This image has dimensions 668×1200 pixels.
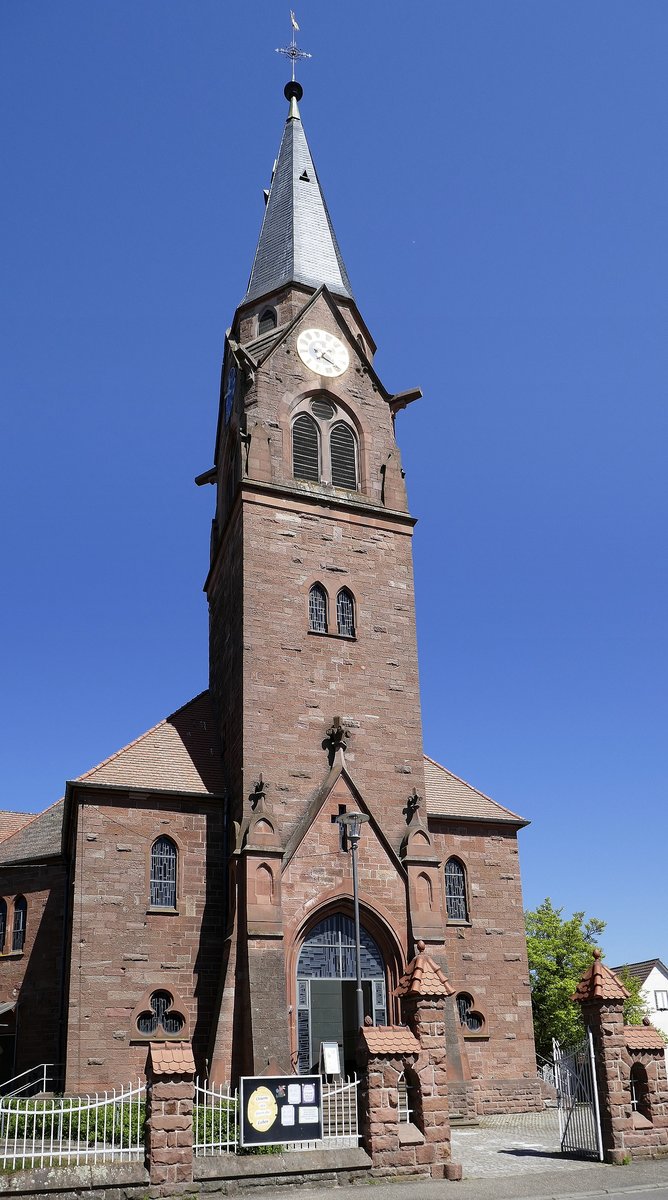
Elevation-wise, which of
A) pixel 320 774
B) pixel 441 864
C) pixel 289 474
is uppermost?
pixel 289 474

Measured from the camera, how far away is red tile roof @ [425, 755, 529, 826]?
1181 inches

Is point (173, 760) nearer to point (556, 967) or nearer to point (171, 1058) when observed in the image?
point (171, 1058)

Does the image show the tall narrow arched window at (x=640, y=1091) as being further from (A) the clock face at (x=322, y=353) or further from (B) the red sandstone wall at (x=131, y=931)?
(A) the clock face at (x=322, y=353)

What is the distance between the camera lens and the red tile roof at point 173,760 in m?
26.8

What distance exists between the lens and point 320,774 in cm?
2641

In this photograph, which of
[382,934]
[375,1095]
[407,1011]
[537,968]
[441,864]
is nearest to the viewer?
[375,1095]

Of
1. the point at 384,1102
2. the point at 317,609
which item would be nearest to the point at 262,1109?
the point at 384,1102

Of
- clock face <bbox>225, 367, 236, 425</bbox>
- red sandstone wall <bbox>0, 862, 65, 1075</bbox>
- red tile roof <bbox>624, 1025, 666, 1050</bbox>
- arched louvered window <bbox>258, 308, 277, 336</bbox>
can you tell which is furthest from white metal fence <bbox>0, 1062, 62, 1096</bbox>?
arched louvered window <bbox>258, 308, 277, 336</bbox>

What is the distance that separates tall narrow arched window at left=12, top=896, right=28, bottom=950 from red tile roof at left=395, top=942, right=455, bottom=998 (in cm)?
1624

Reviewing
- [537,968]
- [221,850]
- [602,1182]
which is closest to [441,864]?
[221,850]

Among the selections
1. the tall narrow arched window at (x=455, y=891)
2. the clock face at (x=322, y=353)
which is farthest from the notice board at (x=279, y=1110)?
the clock face at (x=322, y=353)

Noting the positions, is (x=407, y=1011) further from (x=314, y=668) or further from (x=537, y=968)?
(x=537, y=968)

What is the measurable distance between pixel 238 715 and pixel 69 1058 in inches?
345

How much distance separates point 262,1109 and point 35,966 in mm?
15964
